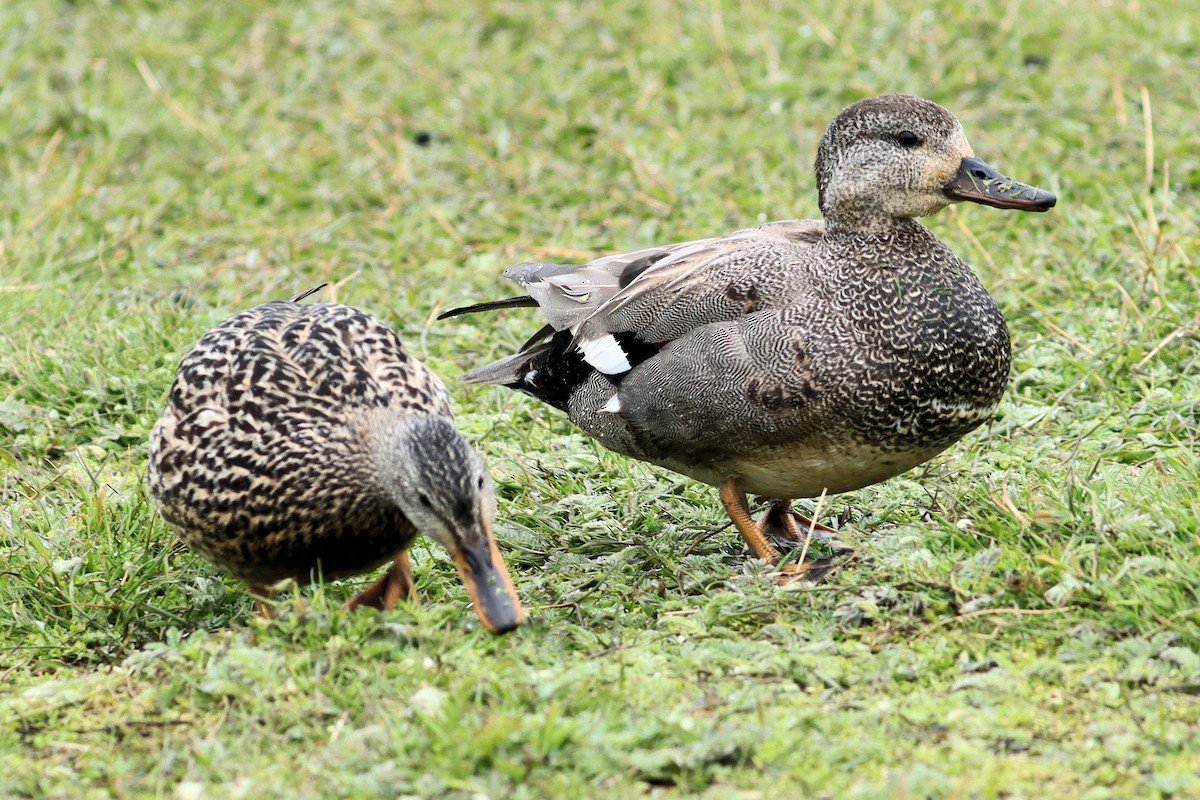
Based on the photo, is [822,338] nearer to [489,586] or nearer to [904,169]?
[904,169]

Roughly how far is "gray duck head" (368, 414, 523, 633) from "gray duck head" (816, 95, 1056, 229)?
55.7 inches

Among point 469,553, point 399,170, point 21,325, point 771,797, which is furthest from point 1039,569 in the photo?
point 399,170

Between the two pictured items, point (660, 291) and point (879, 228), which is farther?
point (660, 291)

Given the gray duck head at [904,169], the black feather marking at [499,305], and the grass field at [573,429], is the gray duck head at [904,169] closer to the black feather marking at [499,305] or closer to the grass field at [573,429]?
the grass field at [573,429]

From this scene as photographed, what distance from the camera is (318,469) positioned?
377cm

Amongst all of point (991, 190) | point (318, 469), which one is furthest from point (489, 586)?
point (991, 190)

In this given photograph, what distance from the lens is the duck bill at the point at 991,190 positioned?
13.8 feet

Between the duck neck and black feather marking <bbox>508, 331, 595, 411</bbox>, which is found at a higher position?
the duck neck

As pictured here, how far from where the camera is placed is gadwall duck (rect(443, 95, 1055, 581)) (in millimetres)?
4035

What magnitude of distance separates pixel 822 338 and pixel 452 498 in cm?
113

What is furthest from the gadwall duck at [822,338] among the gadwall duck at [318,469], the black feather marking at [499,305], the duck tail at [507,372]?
the gadwall duck at [318,469]

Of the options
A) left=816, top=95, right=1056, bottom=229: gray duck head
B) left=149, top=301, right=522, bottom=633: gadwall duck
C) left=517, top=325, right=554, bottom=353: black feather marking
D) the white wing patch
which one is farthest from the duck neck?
left=149, top=301, right=522, bottom=633: gadwall duck

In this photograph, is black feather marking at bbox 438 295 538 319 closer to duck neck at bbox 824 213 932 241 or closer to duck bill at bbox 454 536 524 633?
duck neck at bbox 824 213 932 241

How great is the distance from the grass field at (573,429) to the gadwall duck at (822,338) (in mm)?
268
